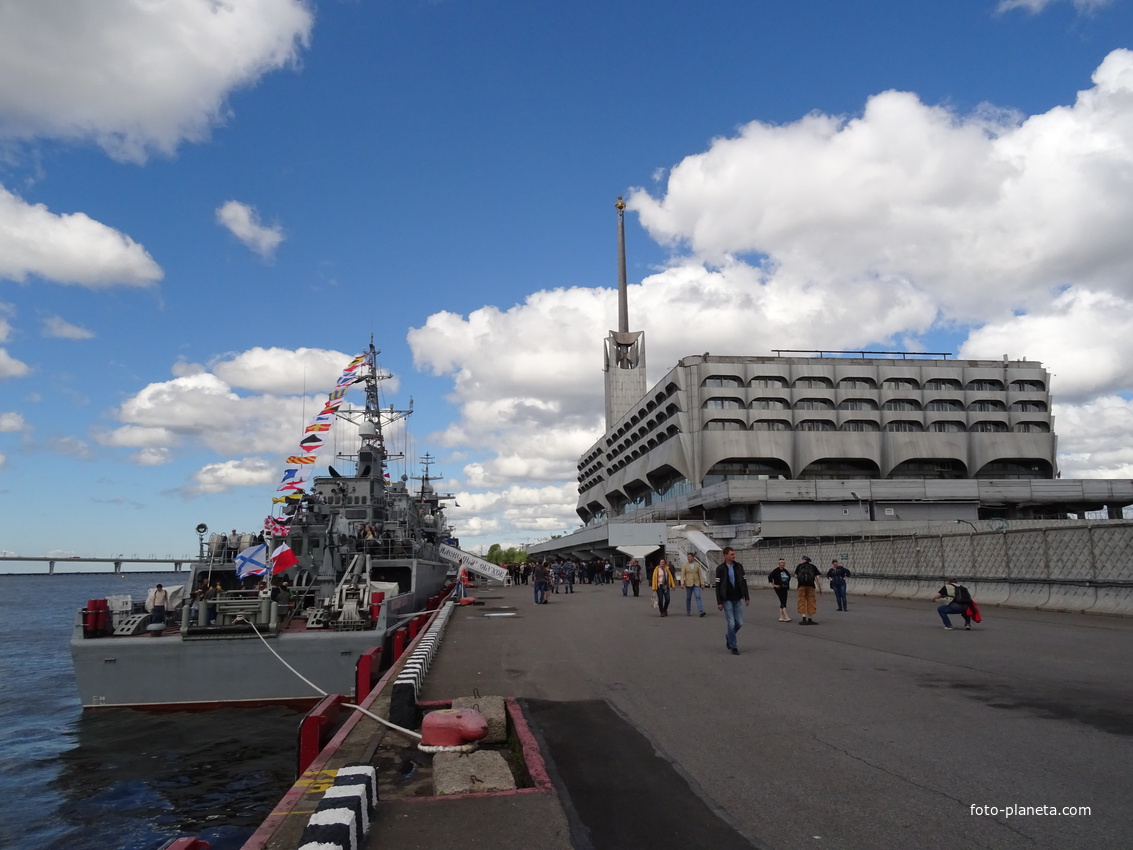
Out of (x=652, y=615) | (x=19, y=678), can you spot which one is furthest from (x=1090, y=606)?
(x=19, y=678)

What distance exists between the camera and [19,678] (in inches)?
982

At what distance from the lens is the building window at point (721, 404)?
79.2m

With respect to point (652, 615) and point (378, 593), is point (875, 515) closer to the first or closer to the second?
point (652, 615)

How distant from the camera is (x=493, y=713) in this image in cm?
718

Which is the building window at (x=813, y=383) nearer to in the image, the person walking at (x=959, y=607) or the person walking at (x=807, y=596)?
the person walking at (x=807, y=596)

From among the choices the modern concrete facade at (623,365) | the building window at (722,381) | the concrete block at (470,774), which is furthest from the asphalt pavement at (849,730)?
the modern concrete facade at (623,365)

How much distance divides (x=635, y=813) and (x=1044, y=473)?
313 feet

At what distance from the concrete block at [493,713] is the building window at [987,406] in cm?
8857

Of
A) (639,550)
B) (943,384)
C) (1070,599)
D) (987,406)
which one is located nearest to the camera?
(1070,599)

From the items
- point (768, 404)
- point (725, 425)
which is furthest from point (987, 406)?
point (725, 425)

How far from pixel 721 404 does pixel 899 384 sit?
69.2 ft

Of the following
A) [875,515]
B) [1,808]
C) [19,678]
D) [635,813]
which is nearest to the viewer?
[635,813]

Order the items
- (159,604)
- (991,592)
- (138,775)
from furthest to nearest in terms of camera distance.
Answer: (991,592) → (159,604) → (138,775)

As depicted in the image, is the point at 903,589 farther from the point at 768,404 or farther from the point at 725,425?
the point at 768,404
